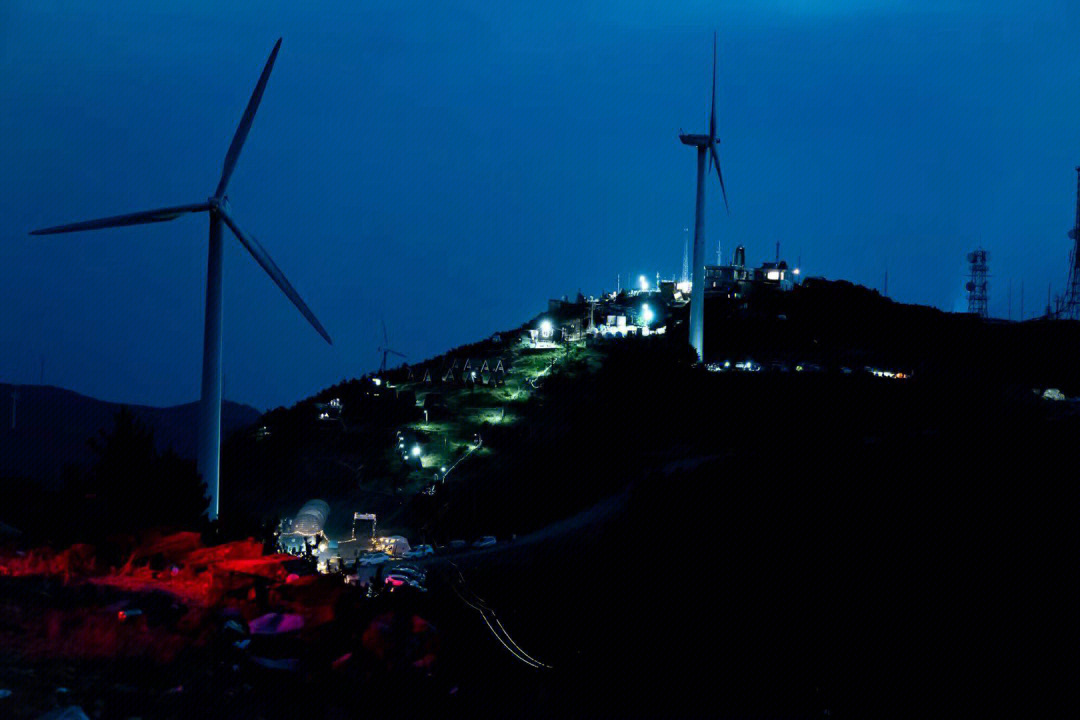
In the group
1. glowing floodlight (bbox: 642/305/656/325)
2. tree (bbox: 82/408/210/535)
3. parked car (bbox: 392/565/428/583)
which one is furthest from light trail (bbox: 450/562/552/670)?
glowing floodlight (bbox: 642/305/656/325)

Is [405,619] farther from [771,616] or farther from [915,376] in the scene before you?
[915,376]

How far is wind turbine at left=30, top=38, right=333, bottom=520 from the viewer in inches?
1582

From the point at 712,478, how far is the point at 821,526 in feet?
25.1

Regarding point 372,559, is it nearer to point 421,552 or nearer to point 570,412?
point 421,552

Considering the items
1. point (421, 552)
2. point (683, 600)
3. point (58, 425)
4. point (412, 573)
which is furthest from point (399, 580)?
point (58, 425)

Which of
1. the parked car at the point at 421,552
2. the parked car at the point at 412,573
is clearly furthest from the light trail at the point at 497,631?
the parked car at the point at 421,552

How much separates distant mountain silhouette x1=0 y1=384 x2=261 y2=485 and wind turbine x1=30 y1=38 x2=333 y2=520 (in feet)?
213

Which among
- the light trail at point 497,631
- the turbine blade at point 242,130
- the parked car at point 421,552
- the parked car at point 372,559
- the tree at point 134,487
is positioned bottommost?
the parked car at point 372,559

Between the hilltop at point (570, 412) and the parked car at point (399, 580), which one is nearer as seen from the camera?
the parked car at point (399, 580)

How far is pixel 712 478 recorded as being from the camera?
150 ft

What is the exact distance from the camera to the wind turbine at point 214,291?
4019 cm

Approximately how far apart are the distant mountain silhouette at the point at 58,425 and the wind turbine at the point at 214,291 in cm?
6490

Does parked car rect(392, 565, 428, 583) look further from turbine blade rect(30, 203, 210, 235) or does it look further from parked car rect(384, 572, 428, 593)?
turbine blade rect(30, 203, 210, 235)

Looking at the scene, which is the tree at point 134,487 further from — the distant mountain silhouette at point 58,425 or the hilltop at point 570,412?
the distant mountain silhouette at point 58,425
